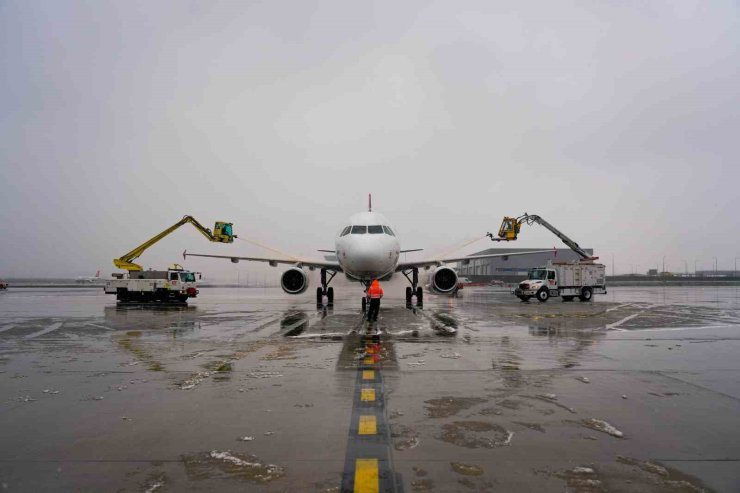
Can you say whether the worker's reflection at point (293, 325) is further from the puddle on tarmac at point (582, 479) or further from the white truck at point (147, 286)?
the white truck at point (147, 286)

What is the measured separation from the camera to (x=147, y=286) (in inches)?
1030

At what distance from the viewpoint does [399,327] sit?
1374cm

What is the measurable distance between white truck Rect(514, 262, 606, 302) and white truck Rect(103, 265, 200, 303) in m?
19.5

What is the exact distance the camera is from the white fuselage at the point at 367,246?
60.5 ft

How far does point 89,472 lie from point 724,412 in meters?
6.24

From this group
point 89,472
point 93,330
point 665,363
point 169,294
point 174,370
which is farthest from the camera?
point 169,294

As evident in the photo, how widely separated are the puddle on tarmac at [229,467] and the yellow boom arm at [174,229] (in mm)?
29657

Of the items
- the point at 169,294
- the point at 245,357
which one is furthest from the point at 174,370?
the point at 169,294

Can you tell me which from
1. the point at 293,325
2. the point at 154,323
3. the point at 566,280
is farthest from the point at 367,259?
the point at 566,280

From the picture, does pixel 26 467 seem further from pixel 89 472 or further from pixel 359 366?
pixel 359 366

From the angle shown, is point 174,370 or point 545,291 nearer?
point 174,370

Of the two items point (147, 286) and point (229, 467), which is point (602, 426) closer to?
point (229, 467)

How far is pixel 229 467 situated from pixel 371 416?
1.70m

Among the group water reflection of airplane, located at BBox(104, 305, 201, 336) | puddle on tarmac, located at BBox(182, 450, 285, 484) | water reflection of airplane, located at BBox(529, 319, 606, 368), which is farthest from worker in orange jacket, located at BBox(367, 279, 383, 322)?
puddle on tarmac, located at BBox(182, 450, 285, 484)
